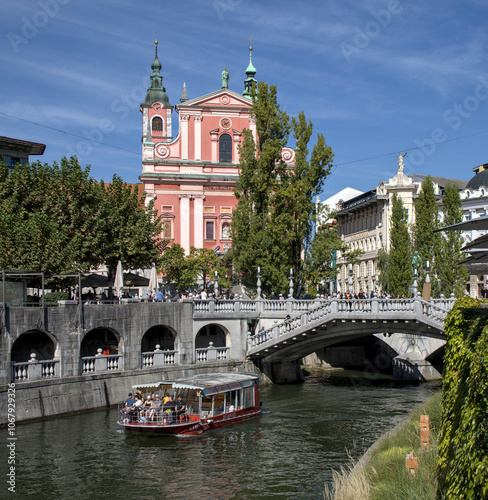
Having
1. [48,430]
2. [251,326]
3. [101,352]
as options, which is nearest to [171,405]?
[48,430]

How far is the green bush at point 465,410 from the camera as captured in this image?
11008 mm

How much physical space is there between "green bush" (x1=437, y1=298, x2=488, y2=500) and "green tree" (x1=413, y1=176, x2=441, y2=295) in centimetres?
4680

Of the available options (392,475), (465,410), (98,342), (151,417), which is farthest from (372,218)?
(465,410)

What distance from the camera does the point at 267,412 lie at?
3500 cm

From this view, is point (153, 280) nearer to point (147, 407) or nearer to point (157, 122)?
point (147, 407)

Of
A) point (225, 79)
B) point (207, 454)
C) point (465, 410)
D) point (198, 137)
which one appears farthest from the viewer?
point (225, 79)

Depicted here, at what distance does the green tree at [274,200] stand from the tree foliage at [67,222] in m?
7.57

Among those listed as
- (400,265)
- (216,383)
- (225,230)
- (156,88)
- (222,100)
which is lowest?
(216,383)

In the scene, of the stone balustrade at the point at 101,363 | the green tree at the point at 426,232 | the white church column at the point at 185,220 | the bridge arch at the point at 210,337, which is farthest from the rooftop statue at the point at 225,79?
the stone balustrade at the point at 101,363

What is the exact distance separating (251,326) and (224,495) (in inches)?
961

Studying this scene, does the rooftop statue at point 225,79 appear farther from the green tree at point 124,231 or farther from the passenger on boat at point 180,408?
Answer: the passenger on boat at point 180,408

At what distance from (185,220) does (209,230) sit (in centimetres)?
266

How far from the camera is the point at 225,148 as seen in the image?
223 ft

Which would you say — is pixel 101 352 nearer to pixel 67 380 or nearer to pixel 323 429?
pixel 67 380
